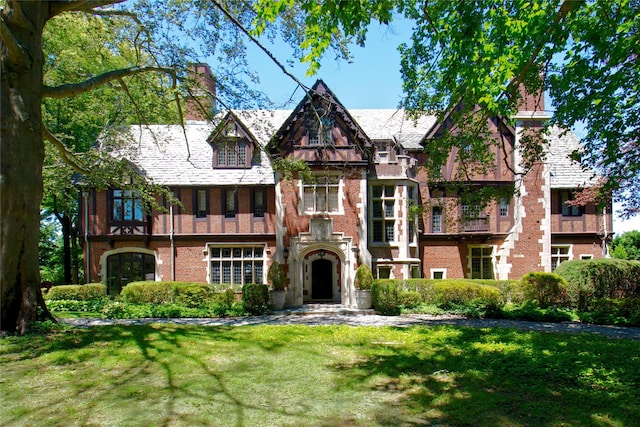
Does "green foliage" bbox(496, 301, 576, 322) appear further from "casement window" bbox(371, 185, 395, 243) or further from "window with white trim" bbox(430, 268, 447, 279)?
"casement window" bbox(371, 185, 395, 243)

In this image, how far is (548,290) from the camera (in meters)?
16.6

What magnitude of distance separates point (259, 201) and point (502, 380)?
1707 centimetres

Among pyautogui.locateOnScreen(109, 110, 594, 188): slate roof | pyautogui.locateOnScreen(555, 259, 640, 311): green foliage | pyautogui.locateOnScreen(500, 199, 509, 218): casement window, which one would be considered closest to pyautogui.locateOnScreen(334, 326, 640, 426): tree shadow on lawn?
pyautogui.locateOnScreen(555, 259, 640, 311): green foliage

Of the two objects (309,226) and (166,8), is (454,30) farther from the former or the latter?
(309,226)

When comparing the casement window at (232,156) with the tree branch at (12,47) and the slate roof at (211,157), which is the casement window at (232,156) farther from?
the tree branch at (12,47)

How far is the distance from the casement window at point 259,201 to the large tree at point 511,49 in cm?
1149

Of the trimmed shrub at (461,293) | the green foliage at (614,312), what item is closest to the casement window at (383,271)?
the trimmed shrub at (461,293)

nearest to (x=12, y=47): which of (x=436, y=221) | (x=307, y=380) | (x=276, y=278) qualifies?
(x=307, y=380)

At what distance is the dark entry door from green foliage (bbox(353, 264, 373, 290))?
11.8ft

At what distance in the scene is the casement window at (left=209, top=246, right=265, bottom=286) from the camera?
21984 millimetres

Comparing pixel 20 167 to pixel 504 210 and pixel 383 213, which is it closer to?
pixel 383 213

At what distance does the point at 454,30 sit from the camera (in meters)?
7.21

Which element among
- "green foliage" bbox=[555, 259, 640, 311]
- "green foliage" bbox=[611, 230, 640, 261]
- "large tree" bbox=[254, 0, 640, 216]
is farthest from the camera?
"green foliage" bbox=[611, 230, 640, 261]

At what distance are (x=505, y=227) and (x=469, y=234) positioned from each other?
2.10m
